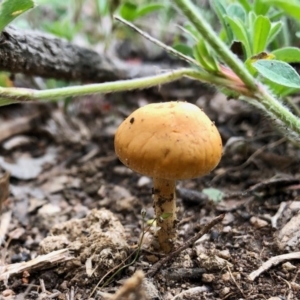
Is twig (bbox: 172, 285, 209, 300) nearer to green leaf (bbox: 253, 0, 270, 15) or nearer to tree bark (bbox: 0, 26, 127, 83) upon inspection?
tree bark (bbox: 0, 26, 127, 83)

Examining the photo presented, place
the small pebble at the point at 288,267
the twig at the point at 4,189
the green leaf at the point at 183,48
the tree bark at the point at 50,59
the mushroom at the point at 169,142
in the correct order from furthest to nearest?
the green leaf at the point at 183,48
the twig at the point at 4,189
the tree bark at the point at 50,59
the small pebble at the point at 288,267
the mushroom at the point at 169,142

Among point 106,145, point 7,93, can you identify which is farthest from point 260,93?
point 106,145

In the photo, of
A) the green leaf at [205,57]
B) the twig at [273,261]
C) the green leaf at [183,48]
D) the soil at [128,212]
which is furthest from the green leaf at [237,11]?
the twig at [273,261]

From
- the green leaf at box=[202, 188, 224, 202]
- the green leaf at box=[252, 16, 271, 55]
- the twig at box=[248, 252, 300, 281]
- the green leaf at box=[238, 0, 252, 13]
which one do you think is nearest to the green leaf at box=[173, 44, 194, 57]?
the green leaf at box=[238, 0, 252, 13]

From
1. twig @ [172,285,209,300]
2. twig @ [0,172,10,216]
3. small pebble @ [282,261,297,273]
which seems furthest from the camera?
twig @ [0,172,10,216]

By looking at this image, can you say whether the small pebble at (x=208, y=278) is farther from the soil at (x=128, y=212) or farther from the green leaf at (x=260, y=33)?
the green leaf at (x=260, y=33)

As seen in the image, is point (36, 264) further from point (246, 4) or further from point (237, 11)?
point (246, 4)
